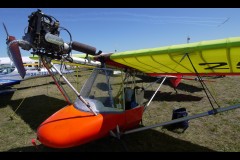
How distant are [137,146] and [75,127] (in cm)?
198

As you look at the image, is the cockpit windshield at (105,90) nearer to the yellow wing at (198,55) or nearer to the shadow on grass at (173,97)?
the yellow wing at (198,55)

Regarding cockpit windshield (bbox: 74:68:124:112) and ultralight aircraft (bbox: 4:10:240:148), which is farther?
cockpit windshield (bbox: 74:68:124:112)

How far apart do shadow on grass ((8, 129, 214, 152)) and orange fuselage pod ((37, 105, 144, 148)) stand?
53 centimetres

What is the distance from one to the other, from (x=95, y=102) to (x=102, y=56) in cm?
129

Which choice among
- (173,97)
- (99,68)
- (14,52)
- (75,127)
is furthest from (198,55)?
(173,97)

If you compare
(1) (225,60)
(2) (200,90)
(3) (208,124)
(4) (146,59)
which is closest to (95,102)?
(4) (146,59)

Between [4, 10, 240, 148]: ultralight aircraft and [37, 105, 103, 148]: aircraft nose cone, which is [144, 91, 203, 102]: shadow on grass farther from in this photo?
[37, 105, 103, 148]: aircraft nose cone

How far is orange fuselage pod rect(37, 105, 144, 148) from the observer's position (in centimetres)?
486

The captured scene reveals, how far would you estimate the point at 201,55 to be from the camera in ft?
15.4

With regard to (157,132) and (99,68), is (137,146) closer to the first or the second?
(157,132)

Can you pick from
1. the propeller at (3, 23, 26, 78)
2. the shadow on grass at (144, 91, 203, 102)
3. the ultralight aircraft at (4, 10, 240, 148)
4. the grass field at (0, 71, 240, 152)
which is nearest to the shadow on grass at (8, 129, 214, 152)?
the grass field at (0, 71, 240, 152)

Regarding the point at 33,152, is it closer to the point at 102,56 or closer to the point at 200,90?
the point at 102,56

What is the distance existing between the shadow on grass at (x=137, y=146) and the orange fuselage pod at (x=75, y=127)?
53 centimetres

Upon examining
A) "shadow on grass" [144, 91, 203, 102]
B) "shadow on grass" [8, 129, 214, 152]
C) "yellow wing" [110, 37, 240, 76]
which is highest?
"yellow wing" [110, 37, 240, 76]
